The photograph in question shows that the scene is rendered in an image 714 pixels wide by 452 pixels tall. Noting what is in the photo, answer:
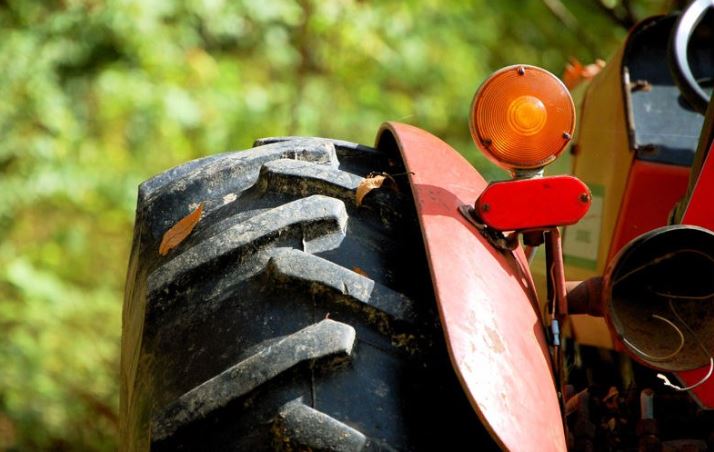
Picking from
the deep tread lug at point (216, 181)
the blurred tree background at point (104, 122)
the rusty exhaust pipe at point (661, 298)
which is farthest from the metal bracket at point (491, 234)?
the blurred tree background at point (104, 122)

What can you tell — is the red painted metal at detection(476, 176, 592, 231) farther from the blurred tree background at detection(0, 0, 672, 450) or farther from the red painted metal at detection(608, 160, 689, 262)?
the blurred tree background at detection(0, 0, 672, 450)

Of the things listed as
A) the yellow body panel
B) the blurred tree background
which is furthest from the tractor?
the blurred tree background

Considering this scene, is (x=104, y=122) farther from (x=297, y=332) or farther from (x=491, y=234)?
(x=297, y=332)

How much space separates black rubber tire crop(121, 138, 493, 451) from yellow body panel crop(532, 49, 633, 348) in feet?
3.06

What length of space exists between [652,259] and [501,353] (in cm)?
29

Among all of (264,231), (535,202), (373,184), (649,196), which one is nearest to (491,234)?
(535,202)

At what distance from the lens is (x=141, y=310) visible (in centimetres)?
180

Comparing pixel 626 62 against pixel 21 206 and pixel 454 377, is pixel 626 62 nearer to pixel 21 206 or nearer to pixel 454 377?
pixel 454 377

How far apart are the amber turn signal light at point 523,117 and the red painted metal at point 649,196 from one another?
894 millimetres

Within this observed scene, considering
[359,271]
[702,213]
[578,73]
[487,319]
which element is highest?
[578,73]

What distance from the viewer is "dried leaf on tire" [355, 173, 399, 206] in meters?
1.70

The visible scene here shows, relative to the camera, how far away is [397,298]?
1506 millimetres

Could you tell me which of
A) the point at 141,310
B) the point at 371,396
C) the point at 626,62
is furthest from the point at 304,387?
the point at 626,62

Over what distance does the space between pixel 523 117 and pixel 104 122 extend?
4.41m
